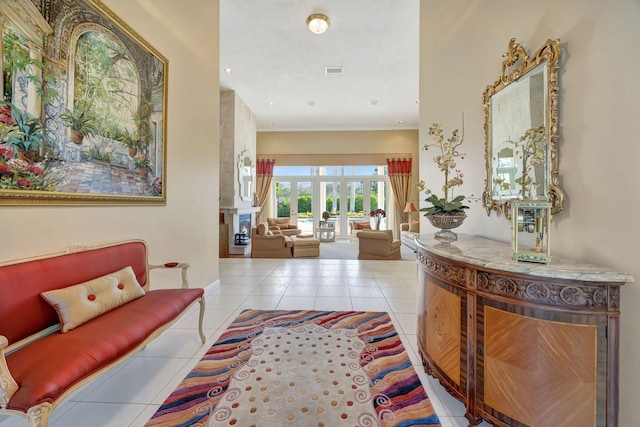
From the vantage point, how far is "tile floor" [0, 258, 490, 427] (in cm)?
155

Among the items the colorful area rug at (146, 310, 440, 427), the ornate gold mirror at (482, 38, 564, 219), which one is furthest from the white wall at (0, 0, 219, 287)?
the ornate gold mirror at (482, 38, 564, 219)

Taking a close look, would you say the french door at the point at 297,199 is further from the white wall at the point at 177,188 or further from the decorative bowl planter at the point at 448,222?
the decorative bowl planter at the point at 448,222

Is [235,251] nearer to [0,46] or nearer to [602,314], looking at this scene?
[0,46]

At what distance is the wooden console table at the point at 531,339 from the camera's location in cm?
110

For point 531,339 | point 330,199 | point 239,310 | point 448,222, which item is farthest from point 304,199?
point 531,339

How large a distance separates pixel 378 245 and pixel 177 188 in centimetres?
443

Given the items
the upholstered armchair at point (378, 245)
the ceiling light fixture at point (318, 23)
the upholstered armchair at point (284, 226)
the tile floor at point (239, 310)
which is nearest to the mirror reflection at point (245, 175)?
the upholstered armchair at point (284, 226)

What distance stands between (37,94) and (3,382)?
150 centimetres

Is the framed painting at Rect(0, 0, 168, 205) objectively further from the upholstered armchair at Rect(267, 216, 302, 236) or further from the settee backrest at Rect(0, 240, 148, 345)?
the upholstered armchair at Rect(267, 216, 302, 236)

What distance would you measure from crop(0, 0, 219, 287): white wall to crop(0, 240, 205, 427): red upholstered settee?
166 millimetres

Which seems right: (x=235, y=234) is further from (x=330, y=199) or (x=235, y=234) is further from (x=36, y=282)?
(x=36, y=282)

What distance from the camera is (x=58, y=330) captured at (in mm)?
1516

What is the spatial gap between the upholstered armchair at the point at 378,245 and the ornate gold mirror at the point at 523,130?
151 inches

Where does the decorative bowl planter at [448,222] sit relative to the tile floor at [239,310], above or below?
above
